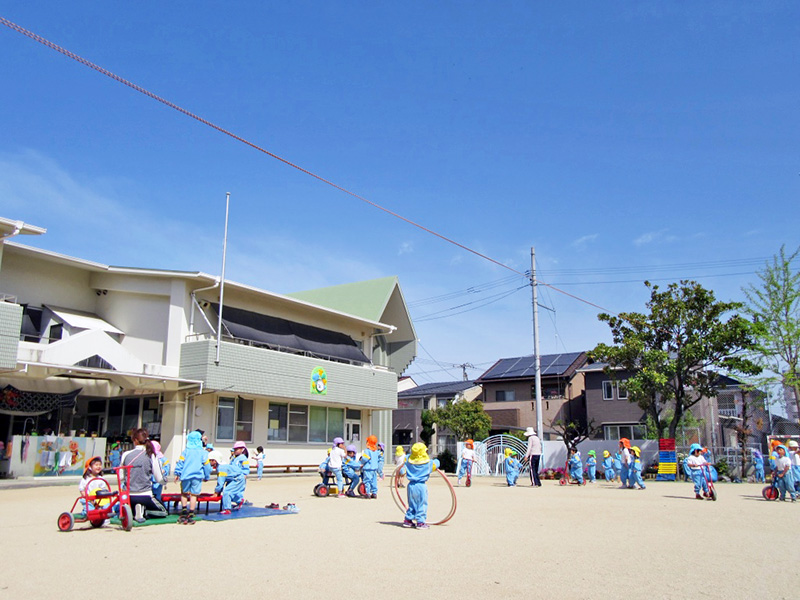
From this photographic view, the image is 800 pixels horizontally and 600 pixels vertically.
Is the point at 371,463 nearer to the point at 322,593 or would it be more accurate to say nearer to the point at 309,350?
→ the point at 322,593

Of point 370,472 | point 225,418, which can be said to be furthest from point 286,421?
point 370,472

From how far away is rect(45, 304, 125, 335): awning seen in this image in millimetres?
24234

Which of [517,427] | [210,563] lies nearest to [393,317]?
[517,427]

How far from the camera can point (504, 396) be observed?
47.6m

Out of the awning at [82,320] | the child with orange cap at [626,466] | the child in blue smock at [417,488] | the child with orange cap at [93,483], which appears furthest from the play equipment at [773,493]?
the awning at [82,320]

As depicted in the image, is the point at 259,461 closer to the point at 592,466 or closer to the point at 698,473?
the point at 592,466

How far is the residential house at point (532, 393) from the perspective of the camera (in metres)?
44.9

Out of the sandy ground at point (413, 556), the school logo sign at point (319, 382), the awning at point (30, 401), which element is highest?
the school logo sign at point (319, 382)

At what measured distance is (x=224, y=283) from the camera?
84.9 ft

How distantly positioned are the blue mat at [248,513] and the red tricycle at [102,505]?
63.9 inches

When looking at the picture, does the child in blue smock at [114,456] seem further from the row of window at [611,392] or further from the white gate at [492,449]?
the row of window at [611,392]

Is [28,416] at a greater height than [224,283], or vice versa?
[224,283]

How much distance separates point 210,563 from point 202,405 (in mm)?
18956

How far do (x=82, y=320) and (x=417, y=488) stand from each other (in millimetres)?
18367
